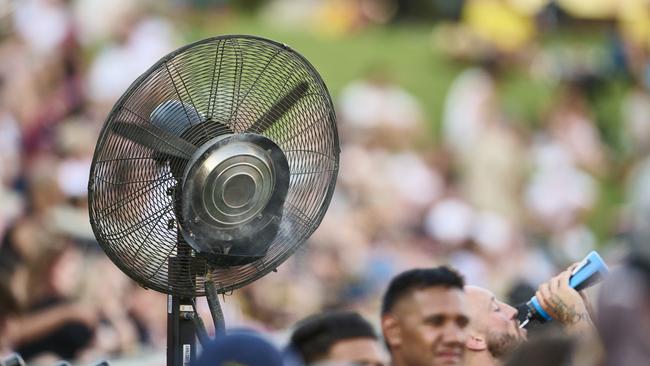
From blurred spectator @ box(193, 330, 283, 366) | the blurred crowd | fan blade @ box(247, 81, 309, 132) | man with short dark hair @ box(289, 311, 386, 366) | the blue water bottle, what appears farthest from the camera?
the blurred crowd

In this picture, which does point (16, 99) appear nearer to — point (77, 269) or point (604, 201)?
point (77, 269)

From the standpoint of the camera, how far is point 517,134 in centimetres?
1481

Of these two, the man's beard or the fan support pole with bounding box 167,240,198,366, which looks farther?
the man's beard

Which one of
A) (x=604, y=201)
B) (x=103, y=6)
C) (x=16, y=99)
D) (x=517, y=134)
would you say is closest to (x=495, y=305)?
(x=16, y=99)

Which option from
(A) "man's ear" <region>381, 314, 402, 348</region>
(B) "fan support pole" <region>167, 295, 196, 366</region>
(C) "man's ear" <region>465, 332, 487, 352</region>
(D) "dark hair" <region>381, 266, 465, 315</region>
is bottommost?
(B) "fan support pole" <region>167, 295, 196, 366</region>

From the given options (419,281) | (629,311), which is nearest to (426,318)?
(419,281)

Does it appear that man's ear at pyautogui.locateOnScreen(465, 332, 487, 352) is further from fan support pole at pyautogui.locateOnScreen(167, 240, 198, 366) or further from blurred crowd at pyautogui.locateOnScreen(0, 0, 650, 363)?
fan support pole at pyautogui.locateOnScreen(167, 240, 198, 366)

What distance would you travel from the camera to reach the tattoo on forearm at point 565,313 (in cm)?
610

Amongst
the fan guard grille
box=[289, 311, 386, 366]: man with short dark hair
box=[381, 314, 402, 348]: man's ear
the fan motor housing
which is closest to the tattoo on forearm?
box=[381, 314, 402, 348]: man's ear

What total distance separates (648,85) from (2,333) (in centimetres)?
997

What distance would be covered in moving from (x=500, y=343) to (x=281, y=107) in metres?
1.66

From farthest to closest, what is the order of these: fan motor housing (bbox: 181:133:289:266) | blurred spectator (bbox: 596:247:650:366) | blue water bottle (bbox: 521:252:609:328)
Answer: blue water bottle (bbox: 521:252:609:328) → fan motor housing (bbox: 181:133:289:266) → blurred spectator (bbox: 596:247:650:366)

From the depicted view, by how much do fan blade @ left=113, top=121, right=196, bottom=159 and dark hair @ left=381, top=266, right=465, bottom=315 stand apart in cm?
159

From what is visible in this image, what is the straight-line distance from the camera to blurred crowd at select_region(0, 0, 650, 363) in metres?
9.07
